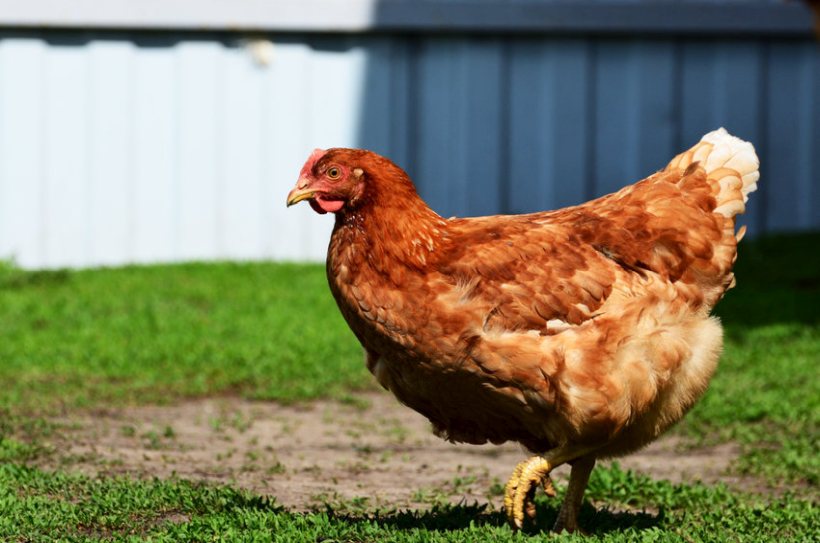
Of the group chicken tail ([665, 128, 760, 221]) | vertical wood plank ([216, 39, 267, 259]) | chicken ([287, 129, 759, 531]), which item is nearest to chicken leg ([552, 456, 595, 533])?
chicken ([287, 129, 759, 531])

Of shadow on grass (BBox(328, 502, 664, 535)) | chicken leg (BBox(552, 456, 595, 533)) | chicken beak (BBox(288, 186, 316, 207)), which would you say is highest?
chicken beak (BBox(288, 186, 316, 207))

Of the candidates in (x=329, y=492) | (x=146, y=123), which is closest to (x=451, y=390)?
(x=329, y=492)

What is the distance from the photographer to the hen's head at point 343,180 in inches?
192

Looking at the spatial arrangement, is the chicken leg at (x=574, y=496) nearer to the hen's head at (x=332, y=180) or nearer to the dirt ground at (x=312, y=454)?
the dirt ground at (x=312, y=454)

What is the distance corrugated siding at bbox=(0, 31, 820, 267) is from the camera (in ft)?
38.8

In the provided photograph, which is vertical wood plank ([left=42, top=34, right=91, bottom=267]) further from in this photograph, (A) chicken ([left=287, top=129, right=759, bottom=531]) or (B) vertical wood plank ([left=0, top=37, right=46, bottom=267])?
(A) chicken ([left=287, top=129, right=759, bottom=531])

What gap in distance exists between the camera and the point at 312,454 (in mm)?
6832

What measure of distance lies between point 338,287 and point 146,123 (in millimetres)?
7445

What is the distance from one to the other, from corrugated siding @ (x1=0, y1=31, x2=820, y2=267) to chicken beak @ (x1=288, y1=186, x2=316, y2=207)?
716 cm

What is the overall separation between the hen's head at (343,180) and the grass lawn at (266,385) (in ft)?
3.87

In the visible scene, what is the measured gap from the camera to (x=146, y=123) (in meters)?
11.9

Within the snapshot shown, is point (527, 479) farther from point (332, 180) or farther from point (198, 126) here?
point (198, 126)

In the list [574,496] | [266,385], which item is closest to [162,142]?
[266,385]

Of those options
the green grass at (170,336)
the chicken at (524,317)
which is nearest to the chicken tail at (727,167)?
the chicken at (524,317)
